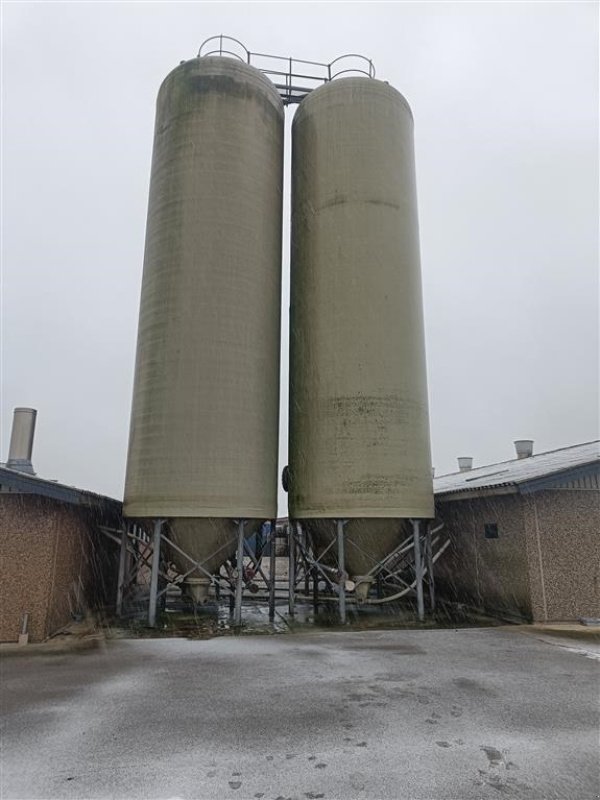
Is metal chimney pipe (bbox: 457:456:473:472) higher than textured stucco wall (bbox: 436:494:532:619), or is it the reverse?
metal chimney pipe (bbox: 457:456:473:472)

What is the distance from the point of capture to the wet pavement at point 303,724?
5.03 metres

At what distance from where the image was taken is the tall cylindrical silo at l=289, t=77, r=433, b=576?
46.1ft

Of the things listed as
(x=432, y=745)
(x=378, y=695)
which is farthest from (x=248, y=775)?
(x=378, y=695)

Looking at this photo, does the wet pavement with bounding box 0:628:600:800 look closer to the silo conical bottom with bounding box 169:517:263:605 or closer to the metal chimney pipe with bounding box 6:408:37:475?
the silo conical bottom with bounding box 169:517:263:605

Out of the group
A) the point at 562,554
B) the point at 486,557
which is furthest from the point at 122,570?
the point at 562,554

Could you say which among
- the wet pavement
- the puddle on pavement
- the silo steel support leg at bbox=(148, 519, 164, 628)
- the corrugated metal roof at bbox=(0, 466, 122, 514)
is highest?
the corrugated metal roof at bbox=(0, 466, 122, 514)

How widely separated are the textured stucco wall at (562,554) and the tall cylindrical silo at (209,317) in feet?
23.3

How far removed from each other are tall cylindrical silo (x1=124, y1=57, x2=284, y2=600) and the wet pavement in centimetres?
405

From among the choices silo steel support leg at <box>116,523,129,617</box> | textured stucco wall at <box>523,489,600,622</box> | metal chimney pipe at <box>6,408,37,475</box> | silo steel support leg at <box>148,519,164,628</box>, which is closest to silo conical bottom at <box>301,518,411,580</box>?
textured stucco wall at <box>523,489,600,622</box>

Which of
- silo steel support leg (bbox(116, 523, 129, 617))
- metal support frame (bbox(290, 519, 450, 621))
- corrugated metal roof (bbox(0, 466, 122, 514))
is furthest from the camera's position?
silo steel support leg (bbox(116, 523, 129, 617))

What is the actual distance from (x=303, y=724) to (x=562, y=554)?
9.95 meters

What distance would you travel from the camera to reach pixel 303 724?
6.43 meters

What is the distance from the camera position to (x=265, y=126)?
16.4 meters

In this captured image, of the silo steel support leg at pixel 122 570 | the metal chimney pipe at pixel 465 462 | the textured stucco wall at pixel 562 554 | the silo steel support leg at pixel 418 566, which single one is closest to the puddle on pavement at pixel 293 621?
the silo steel support leg at pixel 418 566
